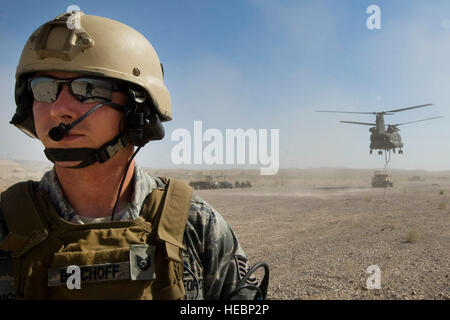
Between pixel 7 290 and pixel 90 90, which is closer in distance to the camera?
pixel 7 290

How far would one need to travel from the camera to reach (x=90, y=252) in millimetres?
1709

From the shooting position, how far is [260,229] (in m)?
14.4

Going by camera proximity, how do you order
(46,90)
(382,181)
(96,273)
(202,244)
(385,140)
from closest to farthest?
(96,273) < (46,90) < (202,244) < (385,140) < (382,181)

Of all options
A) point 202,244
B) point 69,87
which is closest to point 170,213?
point 202,244

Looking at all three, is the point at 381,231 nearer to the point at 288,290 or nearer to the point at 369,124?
the point at 288,290

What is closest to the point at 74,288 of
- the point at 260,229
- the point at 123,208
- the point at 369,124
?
the point at 123,208

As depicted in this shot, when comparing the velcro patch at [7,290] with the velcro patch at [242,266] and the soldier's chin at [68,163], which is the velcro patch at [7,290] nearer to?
the soldier's chin at [68,163]

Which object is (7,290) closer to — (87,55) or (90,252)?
(90,252)

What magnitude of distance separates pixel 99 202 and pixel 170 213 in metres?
0.38

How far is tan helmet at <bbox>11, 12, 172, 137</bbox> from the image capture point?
1868 millimetres

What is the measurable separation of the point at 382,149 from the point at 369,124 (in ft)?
10.2

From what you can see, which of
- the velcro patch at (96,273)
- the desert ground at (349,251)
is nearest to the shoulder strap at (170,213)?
the velcro patch at (96,273)

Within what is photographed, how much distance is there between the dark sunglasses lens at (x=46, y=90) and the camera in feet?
5.98
